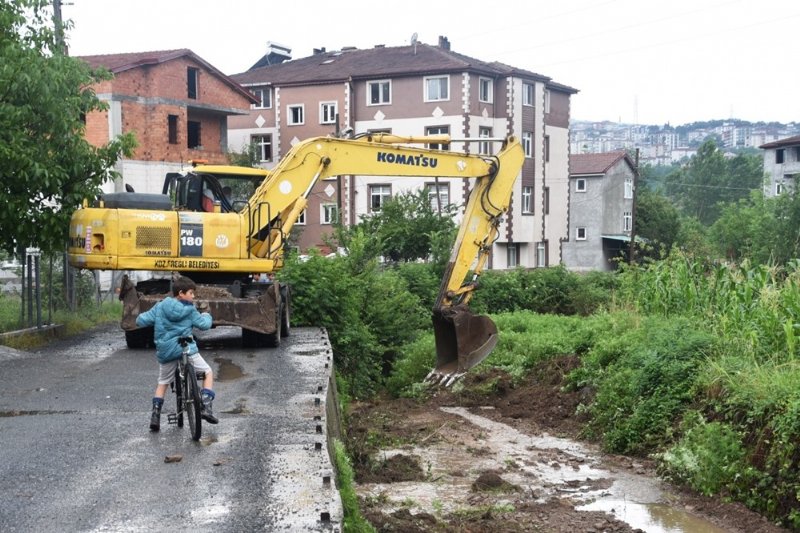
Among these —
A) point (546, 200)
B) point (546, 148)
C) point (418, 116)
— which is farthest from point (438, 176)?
point (546, 200)

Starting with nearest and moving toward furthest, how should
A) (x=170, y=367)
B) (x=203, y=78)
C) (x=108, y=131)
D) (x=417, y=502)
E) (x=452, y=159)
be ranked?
(x=170, y=367) < (x=417, y=502) < (x=452, y=159) < (x=108, y=131) < (x=203, y=78)

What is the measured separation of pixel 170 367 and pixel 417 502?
11.4ft

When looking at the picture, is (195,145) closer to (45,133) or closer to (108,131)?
(108,131)

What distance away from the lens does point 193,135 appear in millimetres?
48344

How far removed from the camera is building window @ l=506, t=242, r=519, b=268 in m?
57.1

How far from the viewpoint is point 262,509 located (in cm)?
745

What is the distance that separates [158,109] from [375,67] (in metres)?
14.0

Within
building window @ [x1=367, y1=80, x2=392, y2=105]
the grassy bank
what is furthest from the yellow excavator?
building window @ [x1=367, y1=80, x2=392, y2=105]

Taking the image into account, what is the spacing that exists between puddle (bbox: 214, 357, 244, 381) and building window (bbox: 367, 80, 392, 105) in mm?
39930

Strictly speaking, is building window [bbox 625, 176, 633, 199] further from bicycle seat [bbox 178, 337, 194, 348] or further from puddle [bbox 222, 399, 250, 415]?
bicycle seat [bbox 178, 337, 194, 348]

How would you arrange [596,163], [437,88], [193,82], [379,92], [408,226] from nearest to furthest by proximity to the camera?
1. [408,226]
2. [193,82]
3. [437,88]
4. [379,92]
5. [596,163]

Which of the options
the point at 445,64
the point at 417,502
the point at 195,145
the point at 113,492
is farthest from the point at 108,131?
the point at 113,492

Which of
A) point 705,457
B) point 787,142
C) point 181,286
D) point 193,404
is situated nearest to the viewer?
point 193,404

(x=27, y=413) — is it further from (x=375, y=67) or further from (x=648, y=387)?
(x=375, y=67)
